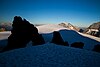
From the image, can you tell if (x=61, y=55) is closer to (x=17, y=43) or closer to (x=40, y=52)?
(x=40, y=52)

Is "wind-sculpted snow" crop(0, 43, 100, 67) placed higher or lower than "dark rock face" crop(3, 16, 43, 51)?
lower

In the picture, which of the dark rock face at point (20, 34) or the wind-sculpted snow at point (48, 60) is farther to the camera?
the dark rock face at point (20, 34)

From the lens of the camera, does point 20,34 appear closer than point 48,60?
No

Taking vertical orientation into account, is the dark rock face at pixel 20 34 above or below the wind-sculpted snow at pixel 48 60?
above

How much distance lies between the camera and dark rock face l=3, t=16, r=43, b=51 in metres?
24.2

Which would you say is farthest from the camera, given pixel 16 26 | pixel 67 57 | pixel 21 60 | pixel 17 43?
pixel 16 26

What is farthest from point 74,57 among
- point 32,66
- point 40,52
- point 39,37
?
point 39,37

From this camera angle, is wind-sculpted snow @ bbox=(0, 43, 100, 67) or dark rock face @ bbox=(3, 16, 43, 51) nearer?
wind-sculpted snow @ bbox=(0, 43, 100, 67)

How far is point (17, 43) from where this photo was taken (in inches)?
952

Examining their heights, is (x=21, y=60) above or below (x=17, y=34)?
below

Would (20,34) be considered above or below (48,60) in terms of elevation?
above

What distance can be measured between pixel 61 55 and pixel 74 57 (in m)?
1.31

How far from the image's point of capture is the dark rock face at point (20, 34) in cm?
2416

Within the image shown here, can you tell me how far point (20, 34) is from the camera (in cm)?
2492
